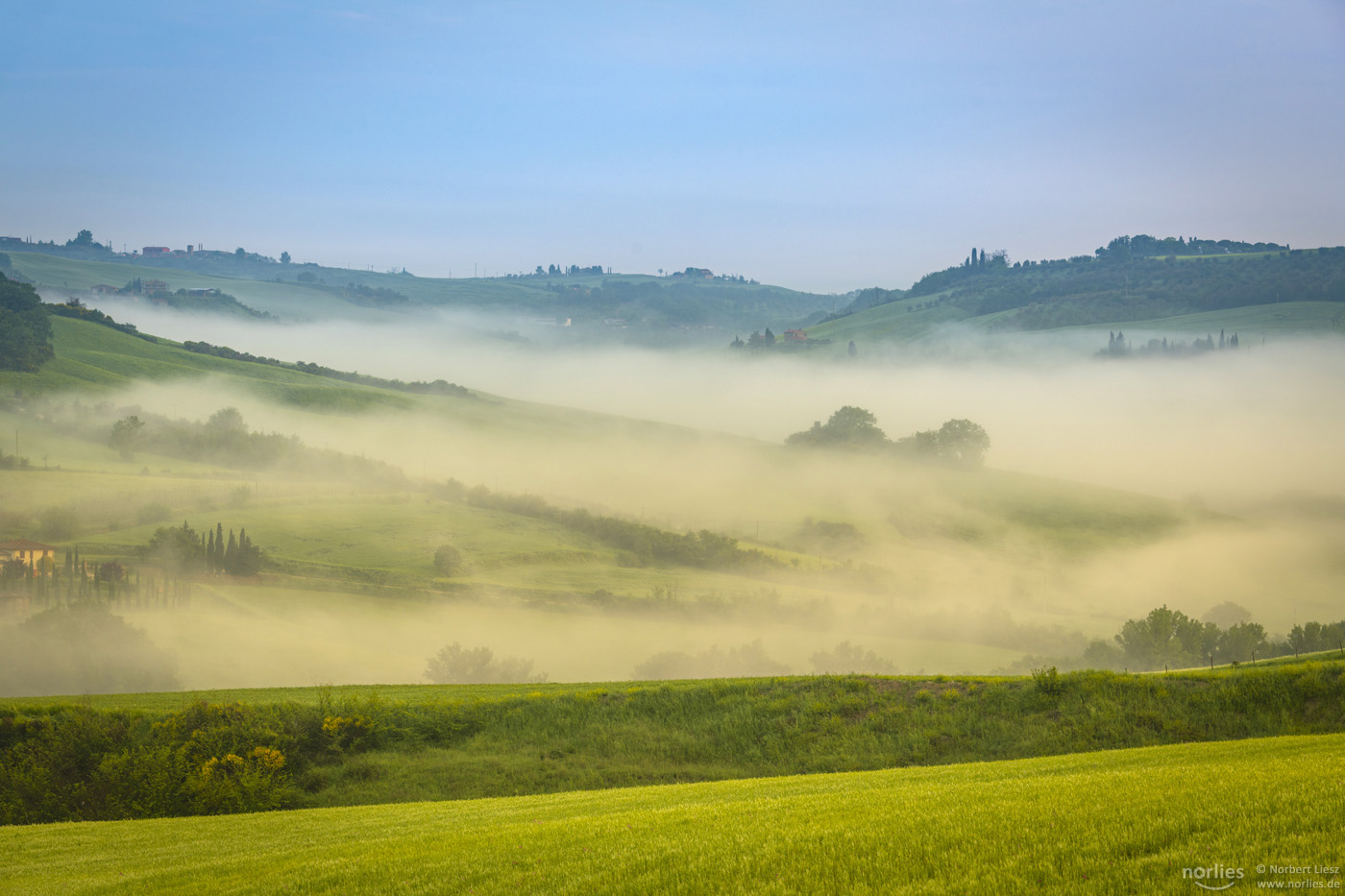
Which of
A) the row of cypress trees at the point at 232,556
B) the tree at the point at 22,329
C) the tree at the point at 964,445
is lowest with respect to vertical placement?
the row of cypress trees at the point at 232,556

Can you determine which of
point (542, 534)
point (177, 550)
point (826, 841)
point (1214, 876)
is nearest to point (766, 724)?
point (826, 841)

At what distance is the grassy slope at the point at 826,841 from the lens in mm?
9984

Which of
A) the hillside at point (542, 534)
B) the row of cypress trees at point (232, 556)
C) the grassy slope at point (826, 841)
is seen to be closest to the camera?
the grassy slope at point (826, 841)

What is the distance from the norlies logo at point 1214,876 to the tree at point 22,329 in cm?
22086

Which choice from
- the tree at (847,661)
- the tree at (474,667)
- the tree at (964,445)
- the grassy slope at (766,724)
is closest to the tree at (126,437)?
the tree at (474,667)

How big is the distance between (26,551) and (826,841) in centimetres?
12944

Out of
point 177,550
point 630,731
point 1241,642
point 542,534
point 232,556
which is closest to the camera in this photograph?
point 630,731

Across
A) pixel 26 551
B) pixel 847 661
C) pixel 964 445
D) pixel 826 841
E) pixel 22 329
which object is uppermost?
pixel 22 329

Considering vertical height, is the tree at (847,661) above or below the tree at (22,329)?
below

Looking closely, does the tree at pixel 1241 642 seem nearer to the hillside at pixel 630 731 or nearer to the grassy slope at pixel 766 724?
the hillside at pixel 630 731

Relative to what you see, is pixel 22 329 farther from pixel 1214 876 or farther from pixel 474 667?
pixel 1214 876

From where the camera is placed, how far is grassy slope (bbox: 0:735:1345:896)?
9.98 m

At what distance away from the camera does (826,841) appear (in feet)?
38.9

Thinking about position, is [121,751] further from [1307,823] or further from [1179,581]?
[1179,581]
